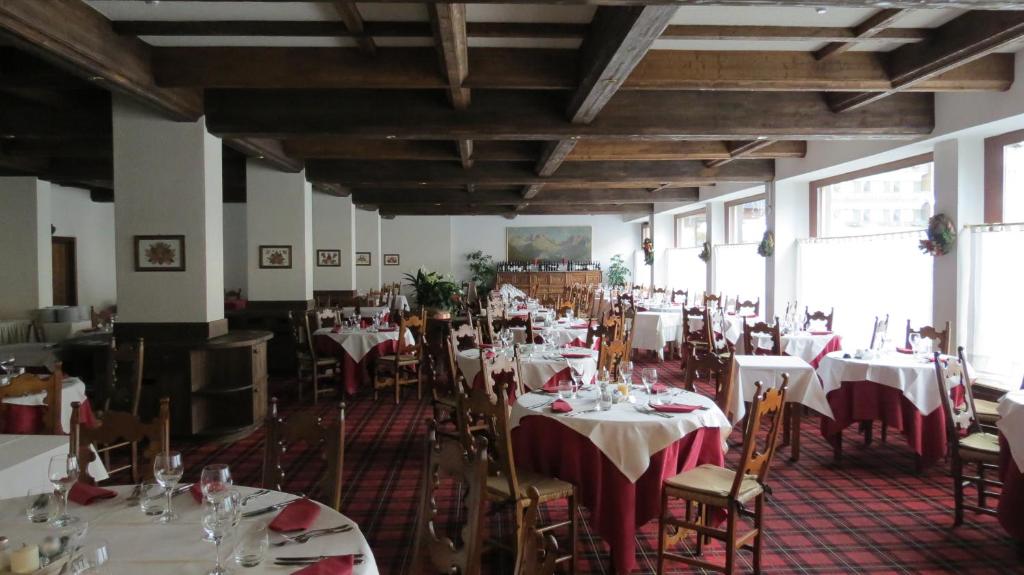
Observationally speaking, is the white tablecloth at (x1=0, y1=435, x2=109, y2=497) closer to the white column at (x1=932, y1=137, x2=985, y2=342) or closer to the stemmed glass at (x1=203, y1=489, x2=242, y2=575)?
the stemmed glass at (x1=203, y1=489, x2=242, y2=575)

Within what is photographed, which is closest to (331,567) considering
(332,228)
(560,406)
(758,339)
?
(560,406)

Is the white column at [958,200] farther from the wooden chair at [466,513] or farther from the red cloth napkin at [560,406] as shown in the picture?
the wooden chair at [466,513]

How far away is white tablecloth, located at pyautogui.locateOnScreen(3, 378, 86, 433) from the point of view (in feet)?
13.2

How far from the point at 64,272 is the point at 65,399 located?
9.69 meters

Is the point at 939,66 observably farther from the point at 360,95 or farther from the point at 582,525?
the point at 360,95

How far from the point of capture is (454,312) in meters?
12.8

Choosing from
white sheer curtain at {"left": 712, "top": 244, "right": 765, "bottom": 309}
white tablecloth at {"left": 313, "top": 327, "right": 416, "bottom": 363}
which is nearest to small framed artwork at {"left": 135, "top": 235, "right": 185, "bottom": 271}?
white tablecloth at {"left": 313, "top": 327, "right": 416, "bottom": 363}

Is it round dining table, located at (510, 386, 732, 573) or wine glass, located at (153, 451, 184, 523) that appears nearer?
wine glass, located at (153, 451, 184, 523)

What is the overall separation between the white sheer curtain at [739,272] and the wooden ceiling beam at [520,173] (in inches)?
70.8

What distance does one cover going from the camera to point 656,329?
10.1 meters

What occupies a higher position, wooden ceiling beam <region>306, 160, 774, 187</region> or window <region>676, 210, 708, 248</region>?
wooden ceiling beam <region>306, 160, 774, 187</region>

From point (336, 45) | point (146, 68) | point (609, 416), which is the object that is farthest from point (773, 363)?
point (146, 68)

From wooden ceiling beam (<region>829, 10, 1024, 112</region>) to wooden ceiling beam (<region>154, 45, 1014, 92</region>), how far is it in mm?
489

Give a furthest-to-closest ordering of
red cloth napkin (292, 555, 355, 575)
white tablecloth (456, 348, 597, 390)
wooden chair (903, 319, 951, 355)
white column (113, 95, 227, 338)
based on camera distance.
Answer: white column (113, 95, 227, 338) → wooden chair (903, 319, 951, 355) → white tablecloth (456, 348, 597, 390) → red cloth napkin (292, 555, 355, 575)
